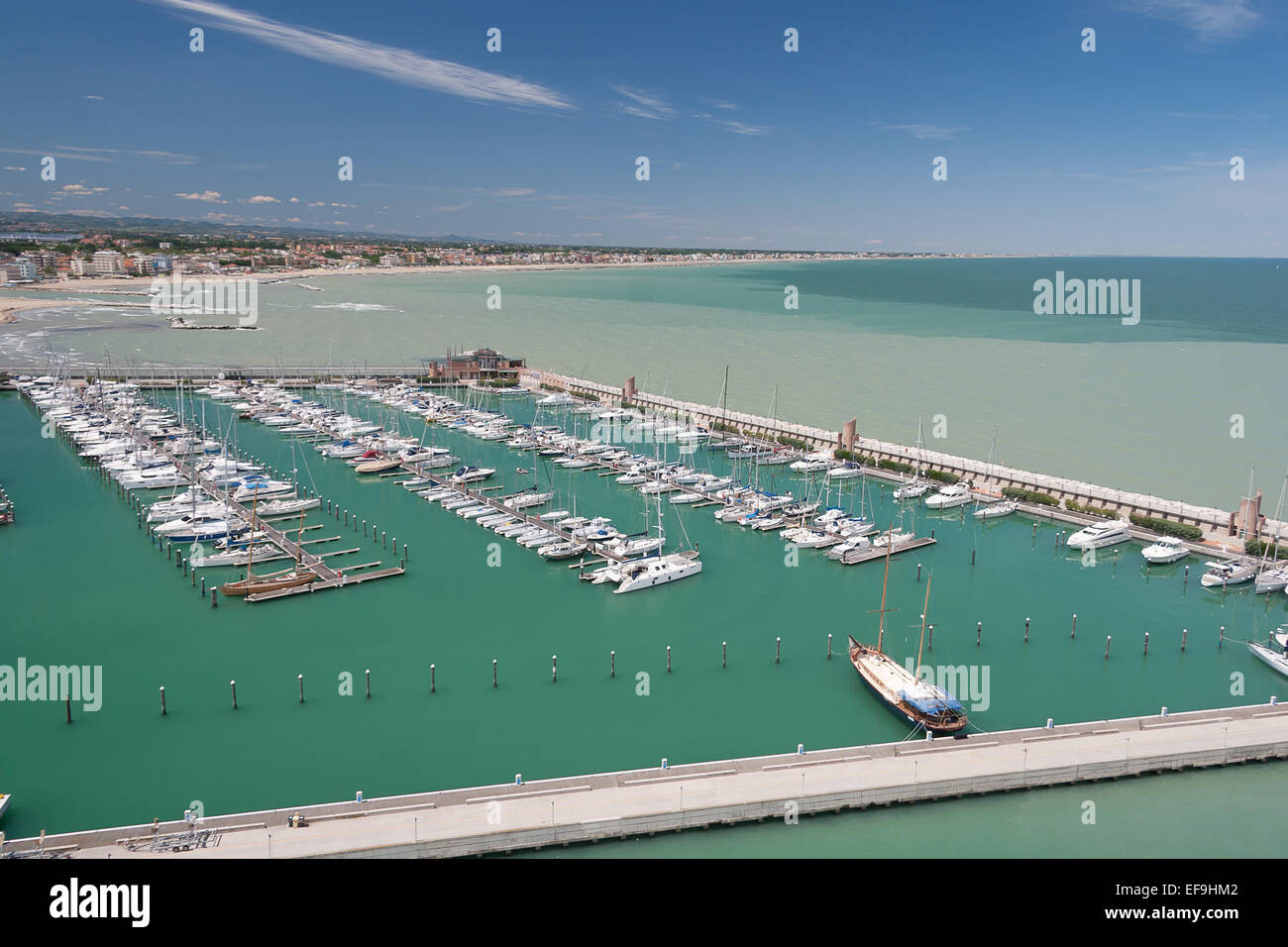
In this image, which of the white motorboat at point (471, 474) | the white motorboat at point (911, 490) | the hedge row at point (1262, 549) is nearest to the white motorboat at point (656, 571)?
the white motorboat at point (471, 474)

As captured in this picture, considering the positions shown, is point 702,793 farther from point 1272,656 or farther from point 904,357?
point 904,357

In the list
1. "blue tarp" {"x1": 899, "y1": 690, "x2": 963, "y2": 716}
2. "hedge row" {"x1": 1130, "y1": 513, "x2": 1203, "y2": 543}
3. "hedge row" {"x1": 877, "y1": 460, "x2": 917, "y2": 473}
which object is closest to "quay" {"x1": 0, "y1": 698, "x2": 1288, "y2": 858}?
"blue tarp" {"x1": 899, "y1": 690, "x2": 963, "y2": 716}

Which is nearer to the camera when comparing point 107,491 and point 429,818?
point 429,818

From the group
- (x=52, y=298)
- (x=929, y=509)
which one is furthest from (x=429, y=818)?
(x=52, y=298)

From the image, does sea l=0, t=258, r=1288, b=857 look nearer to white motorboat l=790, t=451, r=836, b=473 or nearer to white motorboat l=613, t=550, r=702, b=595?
white motorboat l=613, t=550, r=702, b=595

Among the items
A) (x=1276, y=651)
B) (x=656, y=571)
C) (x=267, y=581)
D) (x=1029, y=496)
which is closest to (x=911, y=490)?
(x=1029, y=496)

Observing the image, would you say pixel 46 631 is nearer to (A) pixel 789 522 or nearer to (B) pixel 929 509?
(A) pixel 789 522

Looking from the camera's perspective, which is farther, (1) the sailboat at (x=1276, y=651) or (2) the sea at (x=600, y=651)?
(1) the sailboat at (x=1276, y=651)

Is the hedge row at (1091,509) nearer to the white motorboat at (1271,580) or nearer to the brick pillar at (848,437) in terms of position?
the white motorboat at (1271,580)
